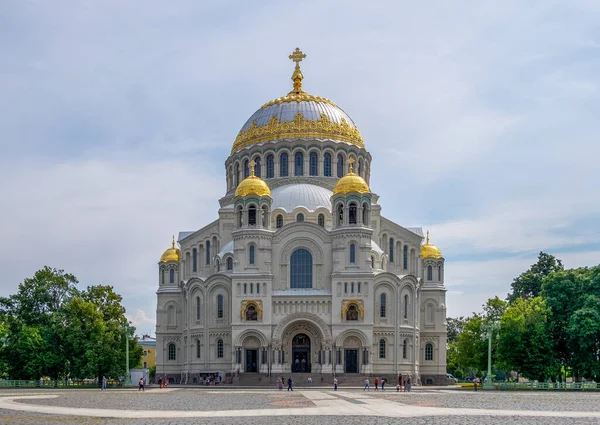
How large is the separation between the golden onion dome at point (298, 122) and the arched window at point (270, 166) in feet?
5.79

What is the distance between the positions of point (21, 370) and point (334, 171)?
3169cm

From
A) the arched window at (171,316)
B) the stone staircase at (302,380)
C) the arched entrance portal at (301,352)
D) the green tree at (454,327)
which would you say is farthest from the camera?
the green tree at (454,327)

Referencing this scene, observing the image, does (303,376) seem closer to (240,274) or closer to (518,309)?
(240,274)

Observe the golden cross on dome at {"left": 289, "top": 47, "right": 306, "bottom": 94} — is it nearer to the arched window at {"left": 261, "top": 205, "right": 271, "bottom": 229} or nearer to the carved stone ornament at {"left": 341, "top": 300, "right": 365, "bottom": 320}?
the arched window at {"left": 261, "top": 205, "right": 271, "bottom": 229}

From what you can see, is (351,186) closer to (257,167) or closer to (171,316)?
(257,167)

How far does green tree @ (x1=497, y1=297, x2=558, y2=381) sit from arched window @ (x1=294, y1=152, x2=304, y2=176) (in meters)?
24.3

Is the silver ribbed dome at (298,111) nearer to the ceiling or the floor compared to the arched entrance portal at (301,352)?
nearer to the ceiling

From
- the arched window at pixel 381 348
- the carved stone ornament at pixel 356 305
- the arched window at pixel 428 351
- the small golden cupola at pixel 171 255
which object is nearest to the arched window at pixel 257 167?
the small golden cupola at pixel 171 255

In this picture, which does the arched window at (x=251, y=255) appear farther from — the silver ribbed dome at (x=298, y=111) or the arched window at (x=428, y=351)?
the arched window at (x=428, y=351)

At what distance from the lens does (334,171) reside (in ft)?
242

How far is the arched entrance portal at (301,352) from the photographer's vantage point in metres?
63.2

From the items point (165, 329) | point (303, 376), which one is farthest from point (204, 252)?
point (303, 376)

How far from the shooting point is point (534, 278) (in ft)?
A: 253

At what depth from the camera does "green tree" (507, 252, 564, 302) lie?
253ft
